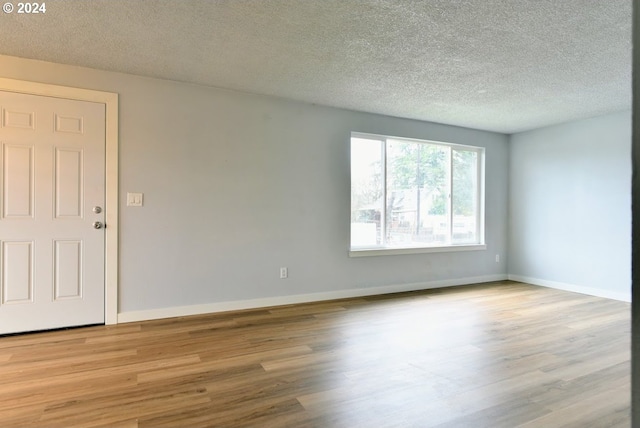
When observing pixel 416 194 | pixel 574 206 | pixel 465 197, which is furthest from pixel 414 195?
pixel 574 206

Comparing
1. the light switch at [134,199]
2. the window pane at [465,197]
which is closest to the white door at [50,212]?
the light switch at [134,199]

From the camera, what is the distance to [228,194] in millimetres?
3584

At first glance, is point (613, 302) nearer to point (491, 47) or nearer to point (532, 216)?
point (532, 216)

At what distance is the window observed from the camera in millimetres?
4348

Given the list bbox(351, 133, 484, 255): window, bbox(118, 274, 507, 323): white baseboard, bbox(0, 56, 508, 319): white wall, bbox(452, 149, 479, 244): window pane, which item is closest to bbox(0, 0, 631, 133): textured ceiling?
bbox(0, 56, 508, 319): white wall

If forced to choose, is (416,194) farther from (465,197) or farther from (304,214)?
(304,214)

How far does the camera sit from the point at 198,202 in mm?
3453

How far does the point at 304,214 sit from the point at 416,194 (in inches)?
71.9

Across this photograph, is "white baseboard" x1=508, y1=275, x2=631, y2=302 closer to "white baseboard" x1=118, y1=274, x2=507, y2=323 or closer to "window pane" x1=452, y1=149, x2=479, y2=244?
"white baseboard" x1=118, y1=274, x2=507, y2=323

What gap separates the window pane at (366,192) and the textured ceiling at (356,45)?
31.6 inches

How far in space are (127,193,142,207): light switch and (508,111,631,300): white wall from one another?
5449 millimetres

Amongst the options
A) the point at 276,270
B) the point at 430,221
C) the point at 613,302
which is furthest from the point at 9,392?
the point at 613,302

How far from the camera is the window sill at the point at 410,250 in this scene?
13.9 ft

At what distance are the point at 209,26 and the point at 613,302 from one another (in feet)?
17.4
